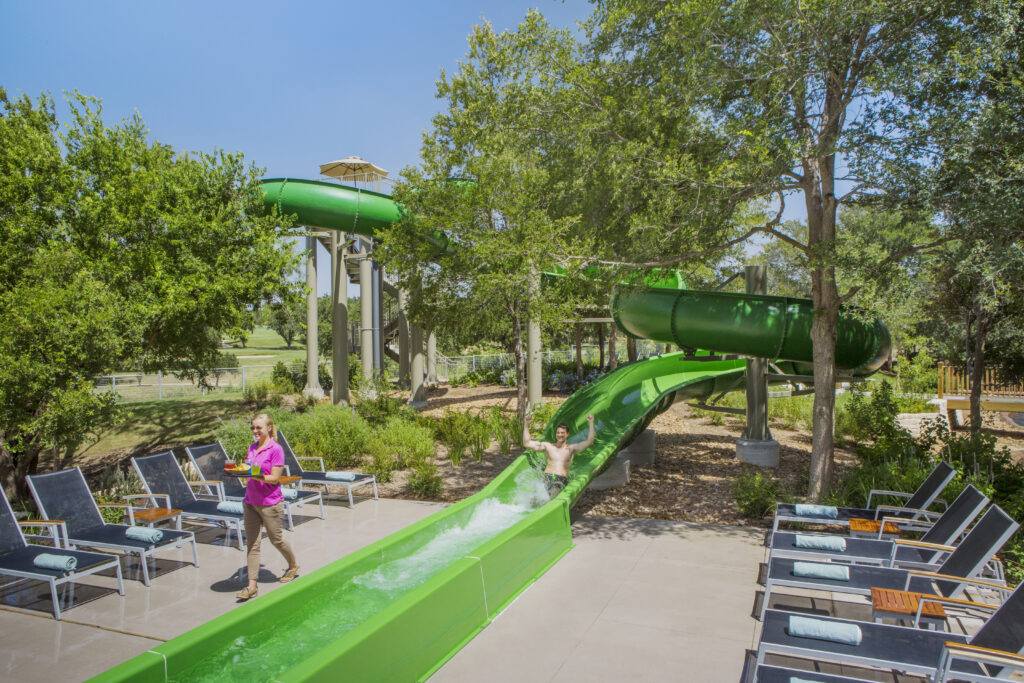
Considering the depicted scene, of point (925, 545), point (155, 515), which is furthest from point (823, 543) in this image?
point (155, 515)

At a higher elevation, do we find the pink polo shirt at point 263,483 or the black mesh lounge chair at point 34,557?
the pink polo shirt at point 263,483

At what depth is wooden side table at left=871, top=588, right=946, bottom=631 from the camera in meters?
4.00

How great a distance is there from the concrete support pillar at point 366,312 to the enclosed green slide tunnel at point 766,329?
11.7 meters

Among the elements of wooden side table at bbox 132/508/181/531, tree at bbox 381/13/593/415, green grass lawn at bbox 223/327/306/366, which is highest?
tree at bbox 381/13/593/415

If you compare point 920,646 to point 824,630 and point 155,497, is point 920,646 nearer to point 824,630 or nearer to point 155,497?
point 824,630

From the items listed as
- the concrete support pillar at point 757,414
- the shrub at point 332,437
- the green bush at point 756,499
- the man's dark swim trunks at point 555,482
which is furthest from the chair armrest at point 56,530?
the concrete support pillar at point 757,414

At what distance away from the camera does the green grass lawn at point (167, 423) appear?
14.3 m

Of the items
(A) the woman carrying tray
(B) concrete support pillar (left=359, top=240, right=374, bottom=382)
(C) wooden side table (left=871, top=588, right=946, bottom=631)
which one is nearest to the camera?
(C) wooden side table (left=871, top=588, right=946, bottom=631)

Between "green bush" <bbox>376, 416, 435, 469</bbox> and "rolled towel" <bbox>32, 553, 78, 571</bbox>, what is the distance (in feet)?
17.1

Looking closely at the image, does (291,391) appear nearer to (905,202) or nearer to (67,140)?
(67,140)

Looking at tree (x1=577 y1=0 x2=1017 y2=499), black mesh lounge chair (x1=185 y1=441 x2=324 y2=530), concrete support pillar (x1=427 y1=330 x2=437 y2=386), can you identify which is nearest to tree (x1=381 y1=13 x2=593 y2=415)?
tree (x1=577 y1=0 x2=1017 y2=499)

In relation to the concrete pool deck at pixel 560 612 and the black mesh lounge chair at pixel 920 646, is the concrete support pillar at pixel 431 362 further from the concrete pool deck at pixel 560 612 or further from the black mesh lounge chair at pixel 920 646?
the black mesh lounge chair at pixel 920 646

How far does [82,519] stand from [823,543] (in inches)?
271

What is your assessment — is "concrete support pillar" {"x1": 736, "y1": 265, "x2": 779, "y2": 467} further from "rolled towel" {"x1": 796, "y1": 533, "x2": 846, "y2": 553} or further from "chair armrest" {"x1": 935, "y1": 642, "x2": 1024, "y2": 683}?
"chair armrest" {"x1": 935, "y1": 642, "x2": 1024, "y2": 683}
